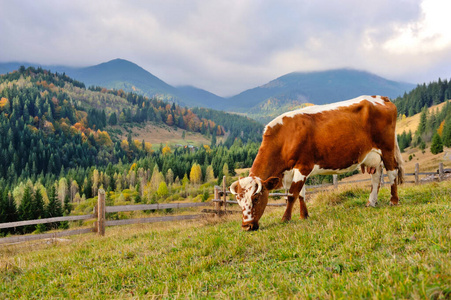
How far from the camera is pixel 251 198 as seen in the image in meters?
6.79

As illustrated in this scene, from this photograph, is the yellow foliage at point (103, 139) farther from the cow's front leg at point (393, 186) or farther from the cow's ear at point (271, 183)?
the cow's front leg at point (393, 186)

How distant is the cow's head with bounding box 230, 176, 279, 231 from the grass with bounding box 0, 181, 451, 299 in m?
0.78

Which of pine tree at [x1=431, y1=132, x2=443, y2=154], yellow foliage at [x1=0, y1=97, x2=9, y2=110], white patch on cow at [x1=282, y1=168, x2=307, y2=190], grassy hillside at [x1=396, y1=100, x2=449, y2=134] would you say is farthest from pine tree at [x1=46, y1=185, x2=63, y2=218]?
yellow foliage at [x1=0, y1=97, x2=9, y2=110]

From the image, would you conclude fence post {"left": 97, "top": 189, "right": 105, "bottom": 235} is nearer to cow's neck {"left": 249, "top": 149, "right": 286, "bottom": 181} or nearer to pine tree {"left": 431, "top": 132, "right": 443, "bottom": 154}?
cow's neck {"left": 249, "top": 149, "right": 286, "bottom": 181}

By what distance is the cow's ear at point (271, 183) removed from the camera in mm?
7031

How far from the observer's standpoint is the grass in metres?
2.48

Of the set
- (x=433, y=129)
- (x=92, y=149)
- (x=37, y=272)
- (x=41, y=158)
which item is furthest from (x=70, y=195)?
(x=433, y=129)

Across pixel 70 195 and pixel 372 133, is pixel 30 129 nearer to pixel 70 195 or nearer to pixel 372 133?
pixel 70 195

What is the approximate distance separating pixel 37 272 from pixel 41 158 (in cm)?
16293

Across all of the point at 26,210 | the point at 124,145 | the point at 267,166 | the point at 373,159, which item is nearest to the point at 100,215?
the point at 267,166

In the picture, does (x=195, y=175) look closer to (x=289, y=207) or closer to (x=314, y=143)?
(x=289, y=207)

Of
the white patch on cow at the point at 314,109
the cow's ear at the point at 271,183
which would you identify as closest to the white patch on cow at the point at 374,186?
the white patch on cow at the point at 314,109

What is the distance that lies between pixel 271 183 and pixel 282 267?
3.45m

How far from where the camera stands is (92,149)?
6959 inches
